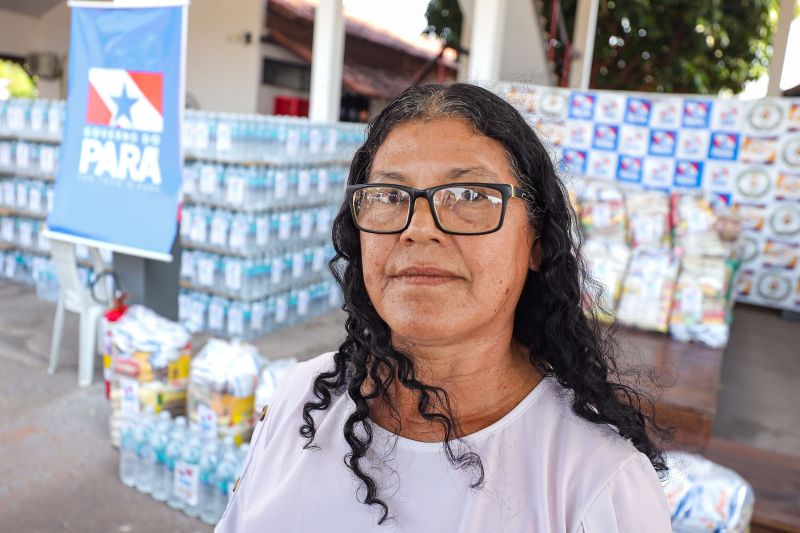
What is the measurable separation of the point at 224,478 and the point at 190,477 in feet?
0.52

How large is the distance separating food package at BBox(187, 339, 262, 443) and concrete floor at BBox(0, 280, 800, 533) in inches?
16.4

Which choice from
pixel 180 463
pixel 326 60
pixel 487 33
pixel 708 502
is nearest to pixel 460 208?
pixel 708 502

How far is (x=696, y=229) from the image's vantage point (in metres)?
4.73

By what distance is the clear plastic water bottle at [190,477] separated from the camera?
9.52 feet

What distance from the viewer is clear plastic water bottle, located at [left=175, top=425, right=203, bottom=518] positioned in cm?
290

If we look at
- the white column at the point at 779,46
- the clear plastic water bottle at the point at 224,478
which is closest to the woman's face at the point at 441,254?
the clear plastic water bottle at the point at 224,478

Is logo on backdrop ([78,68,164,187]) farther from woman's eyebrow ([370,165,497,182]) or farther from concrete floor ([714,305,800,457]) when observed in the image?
concrete floor ([714,305,800,457])

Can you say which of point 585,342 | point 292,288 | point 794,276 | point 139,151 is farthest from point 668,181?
point 585,342

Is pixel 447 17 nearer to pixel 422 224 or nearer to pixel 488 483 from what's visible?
pixel 422 224

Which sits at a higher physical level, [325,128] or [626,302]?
[325,128]

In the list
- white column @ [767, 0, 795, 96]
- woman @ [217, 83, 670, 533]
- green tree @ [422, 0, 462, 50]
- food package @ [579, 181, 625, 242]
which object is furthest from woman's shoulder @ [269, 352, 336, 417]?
green tree @ [422, 0, 462, 50]

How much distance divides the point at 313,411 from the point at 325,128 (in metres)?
5.05

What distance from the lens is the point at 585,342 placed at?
1206mm

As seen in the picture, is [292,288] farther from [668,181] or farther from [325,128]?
[668,181]
